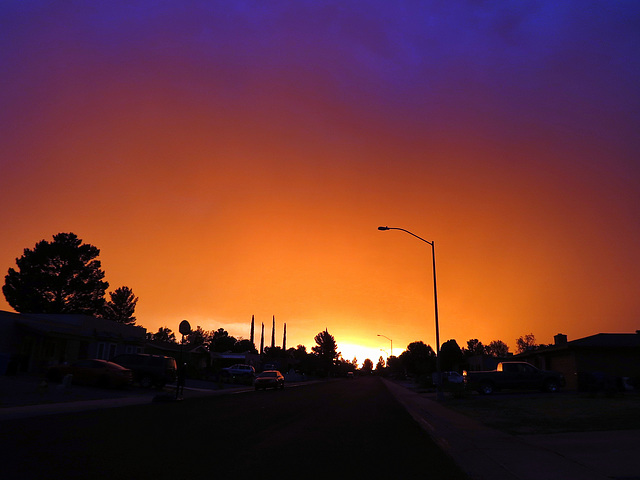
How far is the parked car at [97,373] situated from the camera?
28.0 meters

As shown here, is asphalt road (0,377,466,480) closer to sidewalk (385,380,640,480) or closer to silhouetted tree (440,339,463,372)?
sidewalk (385,380,640,480)

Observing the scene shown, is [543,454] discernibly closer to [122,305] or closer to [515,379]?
[515,379]

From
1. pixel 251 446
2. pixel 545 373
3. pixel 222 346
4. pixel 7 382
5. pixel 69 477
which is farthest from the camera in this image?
pixel 222 346

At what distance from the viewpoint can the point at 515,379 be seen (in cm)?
3238

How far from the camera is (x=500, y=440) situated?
12133 mm

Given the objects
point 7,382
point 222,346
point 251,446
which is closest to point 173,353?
point 7,382

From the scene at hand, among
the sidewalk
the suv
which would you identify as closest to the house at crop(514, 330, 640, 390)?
the sidewalk

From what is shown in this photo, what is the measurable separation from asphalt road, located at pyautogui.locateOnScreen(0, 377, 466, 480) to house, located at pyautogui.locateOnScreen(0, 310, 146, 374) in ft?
70.9

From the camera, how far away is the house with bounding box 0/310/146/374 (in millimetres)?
34375

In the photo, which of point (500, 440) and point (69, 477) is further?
point (500, 440)

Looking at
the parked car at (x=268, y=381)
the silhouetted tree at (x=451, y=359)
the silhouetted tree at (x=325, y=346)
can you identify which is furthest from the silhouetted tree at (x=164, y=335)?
the parked car at (x=268, y=381)

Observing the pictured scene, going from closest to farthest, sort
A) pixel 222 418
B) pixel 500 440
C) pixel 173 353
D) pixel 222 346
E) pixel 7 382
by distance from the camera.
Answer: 1. pixel 500 440
2. pixel 222 418
3. pixel 7 382
4. pixel 173 353
5. pixel 222 346

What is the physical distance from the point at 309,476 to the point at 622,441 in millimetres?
7290

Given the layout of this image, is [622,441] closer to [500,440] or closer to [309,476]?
[500,440]
